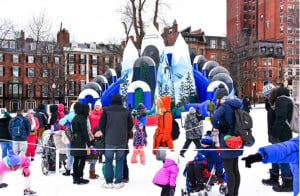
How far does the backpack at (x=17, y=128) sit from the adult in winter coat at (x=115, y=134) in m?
2.54

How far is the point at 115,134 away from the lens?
25.2 ft

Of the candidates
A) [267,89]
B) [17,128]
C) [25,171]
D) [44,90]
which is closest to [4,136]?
[17,128]

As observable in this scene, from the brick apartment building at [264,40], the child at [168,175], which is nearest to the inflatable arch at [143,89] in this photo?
the child at [168,175]

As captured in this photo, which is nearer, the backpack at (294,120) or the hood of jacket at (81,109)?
the backpack at (294,120)

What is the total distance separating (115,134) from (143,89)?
50.4 feet

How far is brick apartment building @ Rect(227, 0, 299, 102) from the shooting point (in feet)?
220

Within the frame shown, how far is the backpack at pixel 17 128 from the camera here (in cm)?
925

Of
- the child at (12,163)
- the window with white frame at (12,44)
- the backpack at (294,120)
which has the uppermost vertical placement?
the window with white frame at (12,44)

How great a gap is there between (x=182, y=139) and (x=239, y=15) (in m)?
78.5

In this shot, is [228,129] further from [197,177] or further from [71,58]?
[71,58]

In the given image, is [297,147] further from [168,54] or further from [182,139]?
[168,54]

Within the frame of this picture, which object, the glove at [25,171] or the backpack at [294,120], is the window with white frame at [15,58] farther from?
the backpack at [294,120]

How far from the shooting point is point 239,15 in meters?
89.0

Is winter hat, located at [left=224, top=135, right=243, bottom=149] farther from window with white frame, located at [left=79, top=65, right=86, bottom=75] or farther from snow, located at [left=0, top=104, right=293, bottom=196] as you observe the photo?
window with white frame, located at [left=79, top=65, right=86, bottom=75]
